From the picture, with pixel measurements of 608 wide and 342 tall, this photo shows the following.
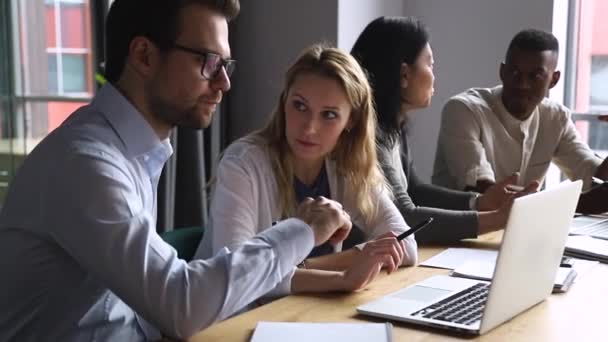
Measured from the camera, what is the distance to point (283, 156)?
5.97 ft

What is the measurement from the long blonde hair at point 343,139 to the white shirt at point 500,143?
85cm

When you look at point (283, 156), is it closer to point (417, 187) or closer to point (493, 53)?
point (417, 187)

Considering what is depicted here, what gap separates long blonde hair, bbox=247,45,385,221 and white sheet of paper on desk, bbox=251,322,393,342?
0.52 metres

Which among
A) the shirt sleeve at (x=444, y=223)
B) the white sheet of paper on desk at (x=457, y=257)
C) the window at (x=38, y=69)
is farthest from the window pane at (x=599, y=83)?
the window at (x=38, y=69)

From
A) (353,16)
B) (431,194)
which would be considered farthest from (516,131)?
(353,16)

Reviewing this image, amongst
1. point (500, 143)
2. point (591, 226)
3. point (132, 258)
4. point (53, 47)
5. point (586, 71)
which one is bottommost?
point (591, 226)

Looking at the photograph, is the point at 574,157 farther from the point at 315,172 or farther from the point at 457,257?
the point at 315,172

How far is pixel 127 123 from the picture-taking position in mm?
1283

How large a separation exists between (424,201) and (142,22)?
1.39 m

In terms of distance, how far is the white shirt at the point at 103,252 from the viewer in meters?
1.13

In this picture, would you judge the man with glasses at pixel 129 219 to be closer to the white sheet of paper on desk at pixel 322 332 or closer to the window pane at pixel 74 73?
the white sheet of paper on desk at pixel 322 332

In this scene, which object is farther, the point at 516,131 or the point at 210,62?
the point at 516,131

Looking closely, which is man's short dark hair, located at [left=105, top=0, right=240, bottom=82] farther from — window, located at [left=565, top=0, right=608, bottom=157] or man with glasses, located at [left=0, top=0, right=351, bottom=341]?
window, located at [left=565, top=0, right=608, bottom=157]

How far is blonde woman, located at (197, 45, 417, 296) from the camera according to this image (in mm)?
1633
